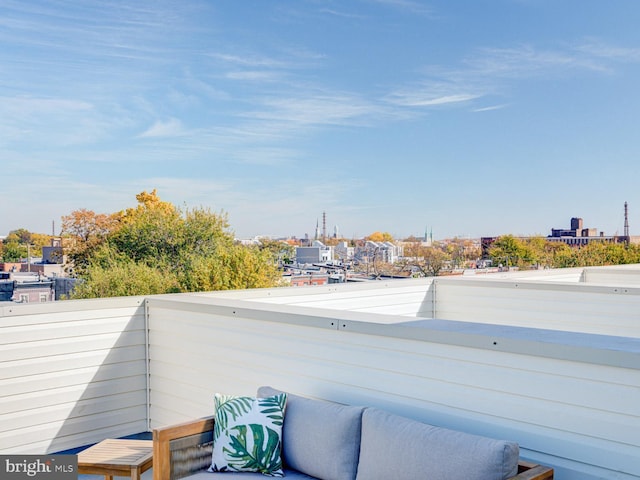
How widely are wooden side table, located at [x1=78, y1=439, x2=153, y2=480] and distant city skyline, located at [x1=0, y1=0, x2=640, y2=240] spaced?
54.4 feet

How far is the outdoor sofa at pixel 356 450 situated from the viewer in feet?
6.73

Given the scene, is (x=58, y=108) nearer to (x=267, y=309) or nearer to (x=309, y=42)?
(x=309, y=42)

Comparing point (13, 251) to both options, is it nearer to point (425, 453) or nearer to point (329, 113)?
point (329, 113)

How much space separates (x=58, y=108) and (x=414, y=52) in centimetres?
1258

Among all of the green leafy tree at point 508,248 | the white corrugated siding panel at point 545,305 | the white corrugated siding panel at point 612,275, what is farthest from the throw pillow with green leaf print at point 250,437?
the green leafy tree at point 508,248

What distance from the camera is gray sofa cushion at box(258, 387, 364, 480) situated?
7.93 ft

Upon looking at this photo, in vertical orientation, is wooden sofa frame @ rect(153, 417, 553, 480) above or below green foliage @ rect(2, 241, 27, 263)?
below

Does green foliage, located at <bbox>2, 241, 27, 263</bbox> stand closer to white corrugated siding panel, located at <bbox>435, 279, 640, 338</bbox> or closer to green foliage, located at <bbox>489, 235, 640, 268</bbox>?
green foliage, located at <bbox>489, 235, 640, 268</bbox>

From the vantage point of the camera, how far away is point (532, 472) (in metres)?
2.00

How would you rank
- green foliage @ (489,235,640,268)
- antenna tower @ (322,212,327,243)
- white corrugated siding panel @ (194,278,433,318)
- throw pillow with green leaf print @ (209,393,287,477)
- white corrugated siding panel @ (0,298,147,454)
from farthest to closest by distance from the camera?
antenna tower @ (322,212,327,243) < green foliage @ (489,235,640,268) < white corrugated siding panel @ (194,278,433,318) < white corrugated siding panel @ (0,298,147,454) < throw pillow with green leaf print @ (209,393,287,477)

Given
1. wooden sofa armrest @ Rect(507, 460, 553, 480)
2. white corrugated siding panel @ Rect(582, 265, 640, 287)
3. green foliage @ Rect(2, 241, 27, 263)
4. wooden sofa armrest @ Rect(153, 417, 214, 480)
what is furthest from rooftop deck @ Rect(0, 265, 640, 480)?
green foliage @ Rect(2, 241, 27, 263)

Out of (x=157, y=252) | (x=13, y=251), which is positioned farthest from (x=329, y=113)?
(x=13, y=251)

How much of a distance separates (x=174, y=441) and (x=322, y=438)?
61cm

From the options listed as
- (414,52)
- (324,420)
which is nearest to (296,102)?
(414,52)
